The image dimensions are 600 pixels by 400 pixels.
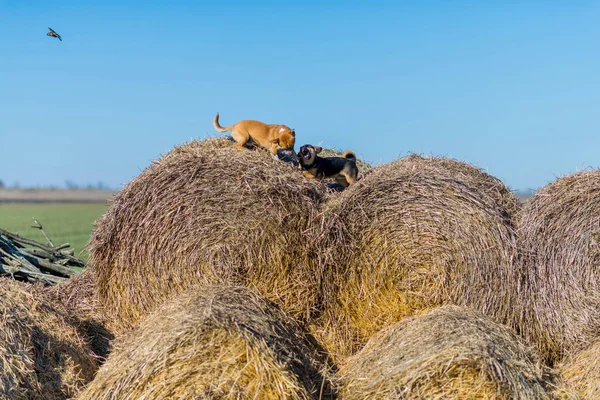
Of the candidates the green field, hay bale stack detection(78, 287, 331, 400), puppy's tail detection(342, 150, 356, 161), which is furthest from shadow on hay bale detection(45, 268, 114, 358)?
puppy's tail detection(342, 150, 356, 161)

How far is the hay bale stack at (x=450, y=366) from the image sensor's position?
12.8 ft

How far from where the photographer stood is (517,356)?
4164mm

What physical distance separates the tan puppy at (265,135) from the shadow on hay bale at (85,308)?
198 cm

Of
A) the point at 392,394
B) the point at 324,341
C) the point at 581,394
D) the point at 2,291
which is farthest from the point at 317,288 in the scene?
the point at 2,291

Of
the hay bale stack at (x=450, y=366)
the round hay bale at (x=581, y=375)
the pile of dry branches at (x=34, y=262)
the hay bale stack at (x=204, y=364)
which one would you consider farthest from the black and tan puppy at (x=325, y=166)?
the pile of dry branches at (x=34, y=262)

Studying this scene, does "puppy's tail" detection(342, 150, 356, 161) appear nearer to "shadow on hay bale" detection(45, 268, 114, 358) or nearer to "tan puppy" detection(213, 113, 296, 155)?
"tan puppy" detection(213, 113, 296, 155)

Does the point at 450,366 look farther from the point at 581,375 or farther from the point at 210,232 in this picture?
the point at 210,232

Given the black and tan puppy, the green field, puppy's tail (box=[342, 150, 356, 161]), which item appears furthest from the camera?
the green field

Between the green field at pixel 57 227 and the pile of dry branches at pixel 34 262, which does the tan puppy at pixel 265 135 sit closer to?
the green field at pixel 57 227

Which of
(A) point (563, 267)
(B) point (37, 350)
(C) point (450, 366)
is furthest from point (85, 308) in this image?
(A) point (563, 267)

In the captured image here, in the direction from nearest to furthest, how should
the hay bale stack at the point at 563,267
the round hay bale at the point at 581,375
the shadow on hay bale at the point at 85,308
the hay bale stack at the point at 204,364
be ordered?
the hay bale stack at the point at 204,364
the round hay bale at the point at 581,375
the hay bale stack at the point at 563,267
the shadow on hay bale at the point at 85,308

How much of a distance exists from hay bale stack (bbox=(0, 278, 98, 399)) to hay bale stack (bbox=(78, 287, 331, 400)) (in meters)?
0.44

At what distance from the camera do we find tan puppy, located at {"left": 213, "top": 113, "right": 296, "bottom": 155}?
21.0 feet

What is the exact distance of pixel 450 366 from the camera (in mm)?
3914
